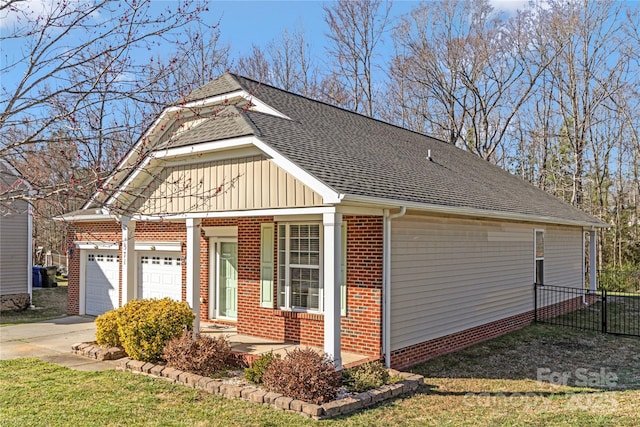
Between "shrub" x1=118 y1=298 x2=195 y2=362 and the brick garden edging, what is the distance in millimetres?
232

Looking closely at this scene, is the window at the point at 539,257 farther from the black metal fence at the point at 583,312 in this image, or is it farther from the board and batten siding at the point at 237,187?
the board and batten siding at the point at 237,187

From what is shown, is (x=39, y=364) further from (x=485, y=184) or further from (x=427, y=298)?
(x=485, y=184)

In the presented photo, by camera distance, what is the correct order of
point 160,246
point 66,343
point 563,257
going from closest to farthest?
point 66,343 → point 160,246 → point 563,257

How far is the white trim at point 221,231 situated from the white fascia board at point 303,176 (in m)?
3.96

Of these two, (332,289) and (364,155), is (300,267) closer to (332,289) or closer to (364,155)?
(332,289)

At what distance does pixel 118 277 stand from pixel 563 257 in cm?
1426

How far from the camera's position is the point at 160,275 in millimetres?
14172

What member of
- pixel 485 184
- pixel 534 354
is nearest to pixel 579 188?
pixel 485 184

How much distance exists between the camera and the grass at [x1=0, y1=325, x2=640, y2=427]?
671 centimetres

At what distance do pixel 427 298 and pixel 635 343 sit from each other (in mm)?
6329

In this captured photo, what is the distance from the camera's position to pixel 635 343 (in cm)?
1266

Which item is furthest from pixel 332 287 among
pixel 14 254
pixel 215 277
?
pixel 14 254

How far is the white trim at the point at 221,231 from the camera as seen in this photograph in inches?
484

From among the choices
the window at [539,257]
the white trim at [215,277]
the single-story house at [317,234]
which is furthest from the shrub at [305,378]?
the window at [539,257]
